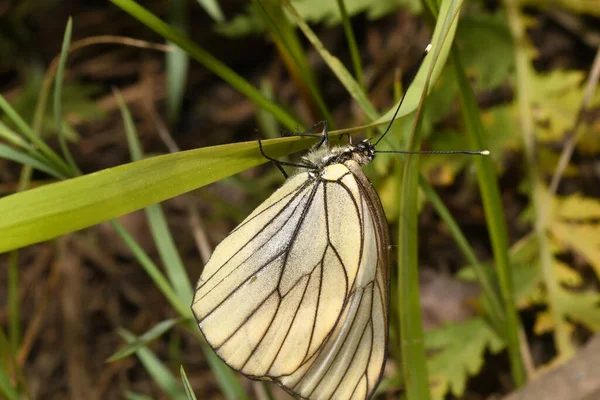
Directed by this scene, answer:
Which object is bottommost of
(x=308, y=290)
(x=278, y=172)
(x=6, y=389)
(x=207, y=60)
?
(x=6, y=389)

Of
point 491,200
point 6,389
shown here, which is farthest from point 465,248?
point 6,389

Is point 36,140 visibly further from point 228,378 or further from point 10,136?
point 228,378

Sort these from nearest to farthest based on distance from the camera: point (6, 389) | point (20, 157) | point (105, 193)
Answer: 1. point (105, 193)
2. point (20, 157)
3. point (6, 389)

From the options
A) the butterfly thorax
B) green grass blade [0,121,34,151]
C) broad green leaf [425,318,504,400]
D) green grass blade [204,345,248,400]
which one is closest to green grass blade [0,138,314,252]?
the butterfly thorax

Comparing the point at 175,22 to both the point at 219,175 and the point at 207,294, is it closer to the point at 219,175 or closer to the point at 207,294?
the point at 207,294

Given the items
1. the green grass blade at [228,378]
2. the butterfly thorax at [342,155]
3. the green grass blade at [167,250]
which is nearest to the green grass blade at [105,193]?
the butterfly thorax at [342,155]

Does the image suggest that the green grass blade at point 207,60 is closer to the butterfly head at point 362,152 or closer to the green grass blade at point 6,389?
the butterfly head at point 362,152
